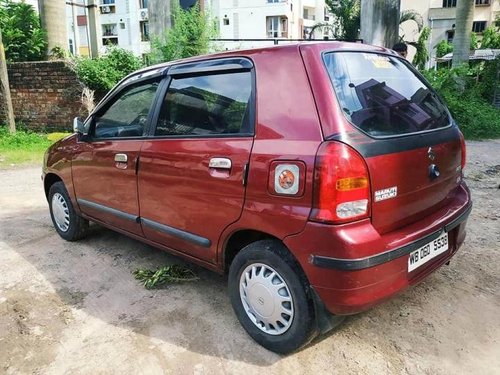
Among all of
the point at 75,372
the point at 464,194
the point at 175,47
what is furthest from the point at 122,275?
the point at 175,47

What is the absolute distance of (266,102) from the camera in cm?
249

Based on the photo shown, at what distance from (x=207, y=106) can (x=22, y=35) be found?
10.7m

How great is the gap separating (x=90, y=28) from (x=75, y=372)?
567 inches

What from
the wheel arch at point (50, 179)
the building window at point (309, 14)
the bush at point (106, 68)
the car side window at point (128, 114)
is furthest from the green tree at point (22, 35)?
the building window at point (309, 14)

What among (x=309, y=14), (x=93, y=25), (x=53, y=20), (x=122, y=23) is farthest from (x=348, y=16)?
(x=309, y=14)

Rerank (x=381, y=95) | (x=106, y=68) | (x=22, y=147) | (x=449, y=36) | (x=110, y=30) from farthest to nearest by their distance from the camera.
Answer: (x=110, y=30) → (x=449, y=36) → (x=106, y=68) → (x=22, y=147) → (x=381, y=95)

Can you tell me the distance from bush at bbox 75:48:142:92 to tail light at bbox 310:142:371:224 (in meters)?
9.41

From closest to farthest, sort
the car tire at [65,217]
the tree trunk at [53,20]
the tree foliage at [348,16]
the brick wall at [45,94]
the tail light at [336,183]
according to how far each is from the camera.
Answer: the tail light at [336,183], the car tire at [65,217], the brick wall at [45,94], the tree trunk at [53,20], the tree foliage at [348,16]

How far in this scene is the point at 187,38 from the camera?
10.5m

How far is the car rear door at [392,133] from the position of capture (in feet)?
7.46

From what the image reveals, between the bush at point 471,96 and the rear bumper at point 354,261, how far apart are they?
389 inches

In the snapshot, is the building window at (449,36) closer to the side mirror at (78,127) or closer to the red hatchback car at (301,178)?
the red hatchback car at (301,178)

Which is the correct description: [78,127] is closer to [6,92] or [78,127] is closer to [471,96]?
[6,92]

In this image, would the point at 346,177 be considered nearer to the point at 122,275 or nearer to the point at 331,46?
the point at 331,46
